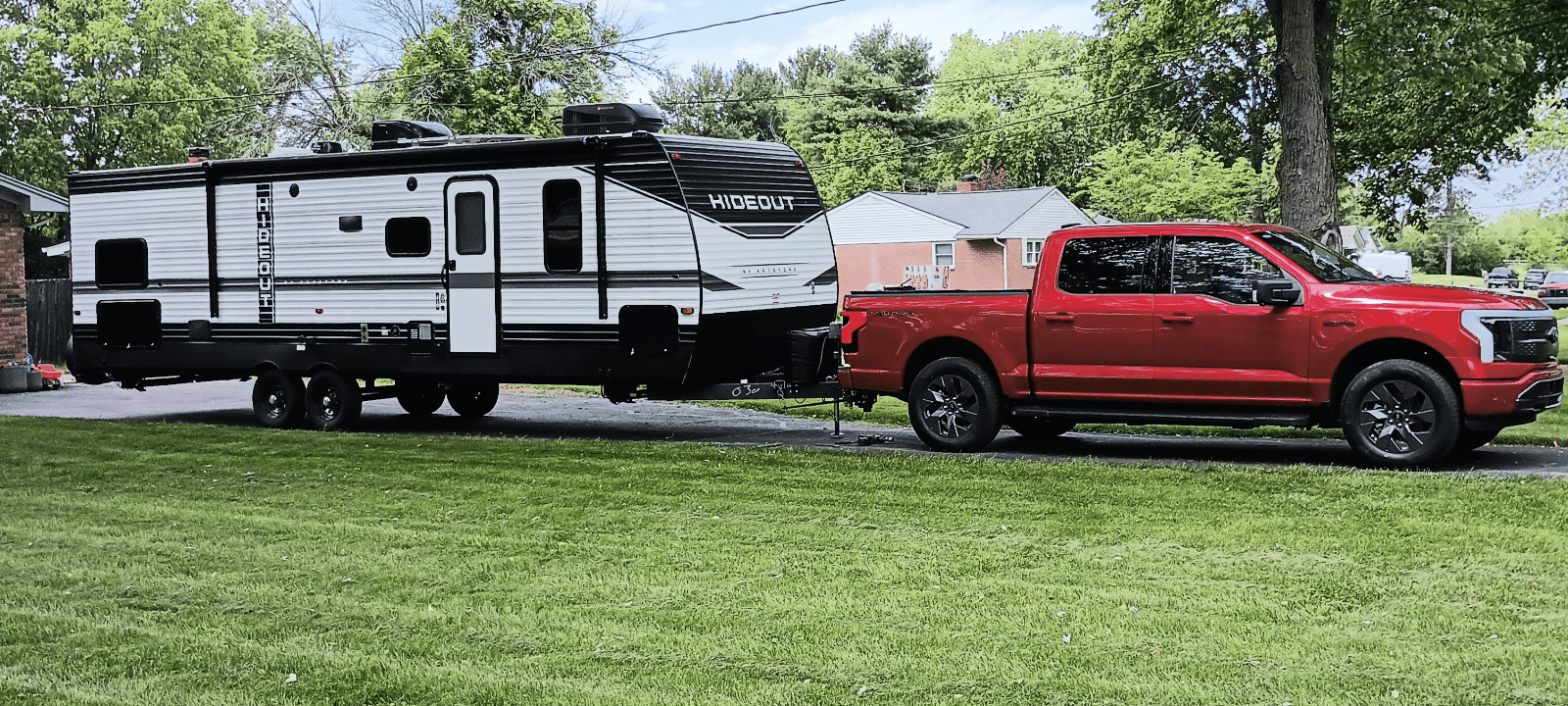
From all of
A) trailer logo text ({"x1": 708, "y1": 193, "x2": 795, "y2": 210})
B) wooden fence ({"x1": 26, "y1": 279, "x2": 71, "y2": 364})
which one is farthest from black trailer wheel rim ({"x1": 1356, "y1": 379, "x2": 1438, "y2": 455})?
wooden fence ({"x1": 26, "y1": 279, "x2": 71, "y2": 364})

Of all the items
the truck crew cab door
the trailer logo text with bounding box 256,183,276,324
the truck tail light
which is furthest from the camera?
the trailer logo text with bounding box 256,183,276,324

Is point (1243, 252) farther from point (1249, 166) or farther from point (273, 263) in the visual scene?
point (1249, 166)

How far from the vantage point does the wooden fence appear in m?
27.2

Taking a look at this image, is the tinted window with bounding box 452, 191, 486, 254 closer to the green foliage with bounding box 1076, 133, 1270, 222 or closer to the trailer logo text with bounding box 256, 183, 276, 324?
the trailer logo text with bounding box 256, 183, 276, 324

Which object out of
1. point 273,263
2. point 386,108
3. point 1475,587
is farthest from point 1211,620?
point 386,108

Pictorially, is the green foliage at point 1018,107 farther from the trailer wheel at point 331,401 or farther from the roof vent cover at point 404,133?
the trailer wheel at point 331,401

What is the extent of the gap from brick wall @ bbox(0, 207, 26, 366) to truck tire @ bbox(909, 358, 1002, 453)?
616 inches

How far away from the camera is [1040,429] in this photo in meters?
13.5

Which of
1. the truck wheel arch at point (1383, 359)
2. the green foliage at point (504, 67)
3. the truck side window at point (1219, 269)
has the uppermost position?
the green foliage at point (504, 67)

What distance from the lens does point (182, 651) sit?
594cm

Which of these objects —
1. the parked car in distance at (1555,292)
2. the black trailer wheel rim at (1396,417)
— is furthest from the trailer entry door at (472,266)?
the parked car in distance at (1555,292)

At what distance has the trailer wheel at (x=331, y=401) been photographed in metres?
15.3

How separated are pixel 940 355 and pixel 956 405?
1.59 ft

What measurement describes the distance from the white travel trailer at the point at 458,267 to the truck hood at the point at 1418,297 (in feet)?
15.2
